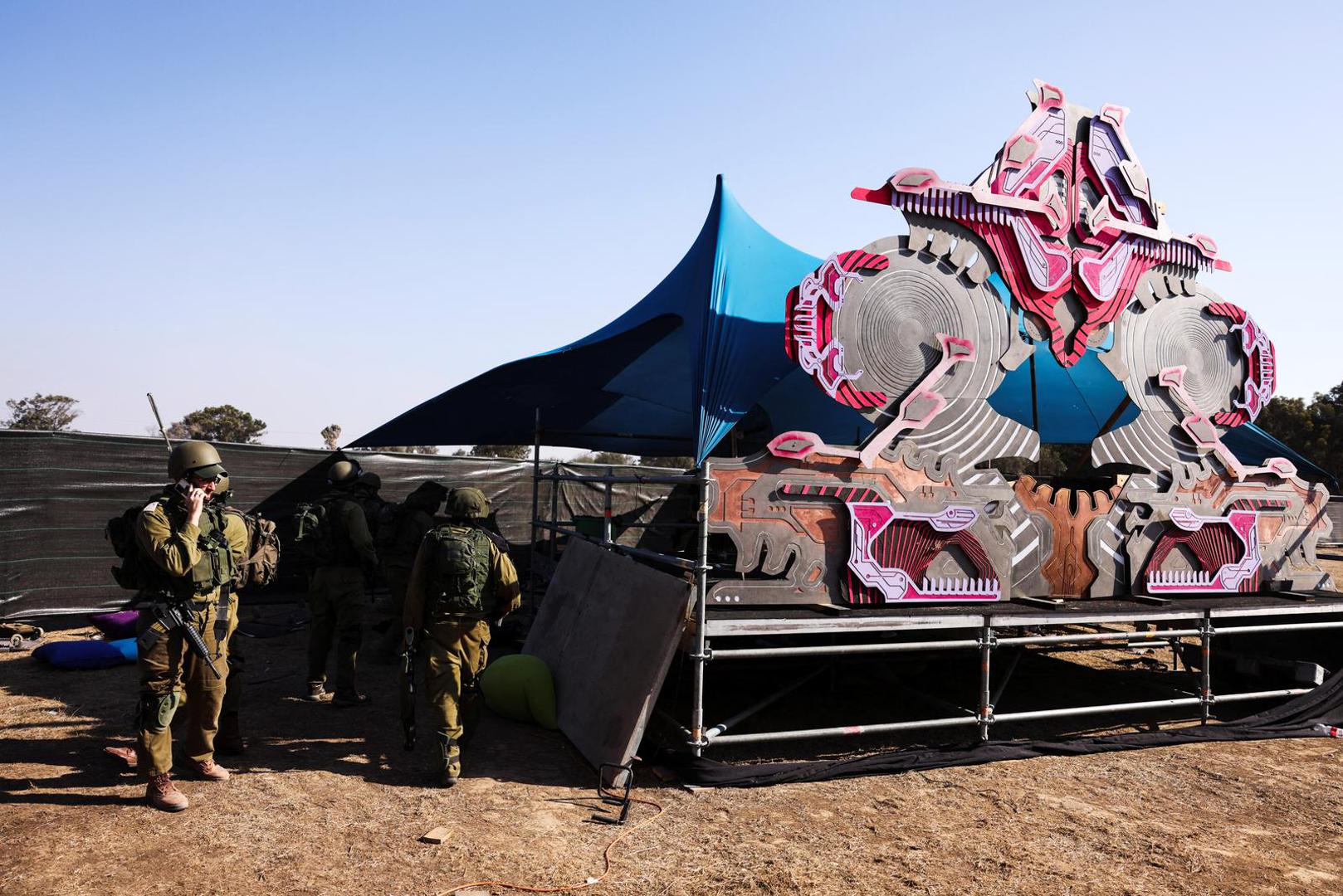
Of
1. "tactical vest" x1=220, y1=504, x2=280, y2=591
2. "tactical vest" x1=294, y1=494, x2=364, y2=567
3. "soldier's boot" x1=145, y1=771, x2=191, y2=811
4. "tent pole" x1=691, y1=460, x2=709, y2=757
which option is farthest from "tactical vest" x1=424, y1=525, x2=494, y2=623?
"tactical vest" x1=294, y1=494, x2=364, y2=567

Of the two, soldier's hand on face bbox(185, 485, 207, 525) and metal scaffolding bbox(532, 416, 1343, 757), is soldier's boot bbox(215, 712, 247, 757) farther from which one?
metal scaffolding bbox(532, 416, 1343, 757)

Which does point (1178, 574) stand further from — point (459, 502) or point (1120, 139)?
point (459, 502)

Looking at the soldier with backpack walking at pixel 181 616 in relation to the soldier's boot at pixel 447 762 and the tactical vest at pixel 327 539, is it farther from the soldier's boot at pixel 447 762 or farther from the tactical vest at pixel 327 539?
the tactical vest at pixel 327 539

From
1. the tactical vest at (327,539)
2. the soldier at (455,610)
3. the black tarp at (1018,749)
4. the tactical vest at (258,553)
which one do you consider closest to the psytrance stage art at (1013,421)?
the black tarp at (1018,749)

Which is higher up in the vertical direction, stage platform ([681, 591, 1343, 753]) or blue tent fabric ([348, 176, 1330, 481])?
blue tent fabric ([348, 176, 1330, 481])

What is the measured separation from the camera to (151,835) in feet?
15.1

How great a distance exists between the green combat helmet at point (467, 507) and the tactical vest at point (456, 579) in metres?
0.18

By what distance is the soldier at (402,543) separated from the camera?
901 cm

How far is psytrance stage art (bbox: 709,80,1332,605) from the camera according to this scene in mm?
6531

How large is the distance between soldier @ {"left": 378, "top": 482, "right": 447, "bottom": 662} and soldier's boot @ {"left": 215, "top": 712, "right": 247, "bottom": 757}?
288 centimetres

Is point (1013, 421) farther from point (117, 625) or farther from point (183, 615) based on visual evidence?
point (117, 625)

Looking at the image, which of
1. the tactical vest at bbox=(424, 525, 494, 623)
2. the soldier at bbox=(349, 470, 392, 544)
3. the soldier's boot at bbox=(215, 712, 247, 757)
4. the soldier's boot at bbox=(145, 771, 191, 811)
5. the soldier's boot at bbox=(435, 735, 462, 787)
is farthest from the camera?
the soldier at bbox=(349, 470, 392, 544)

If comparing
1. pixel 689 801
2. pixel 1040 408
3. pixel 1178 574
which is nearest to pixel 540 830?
pixel 689 801

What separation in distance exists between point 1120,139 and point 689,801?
6.89 meters
